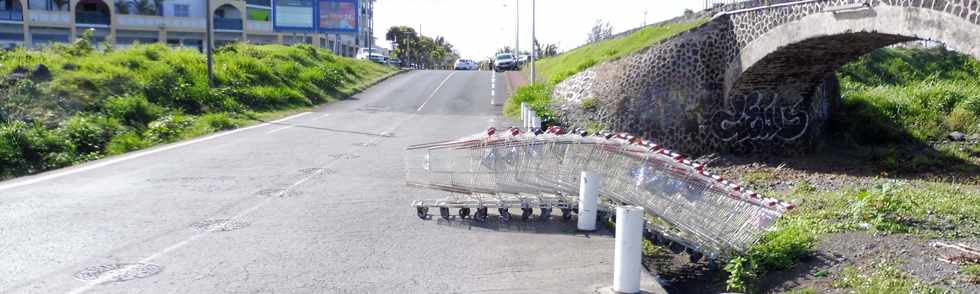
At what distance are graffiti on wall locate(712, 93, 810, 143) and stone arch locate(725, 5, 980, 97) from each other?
38cm

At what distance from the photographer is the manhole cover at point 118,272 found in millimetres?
6996

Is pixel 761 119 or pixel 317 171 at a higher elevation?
pixel 761 119

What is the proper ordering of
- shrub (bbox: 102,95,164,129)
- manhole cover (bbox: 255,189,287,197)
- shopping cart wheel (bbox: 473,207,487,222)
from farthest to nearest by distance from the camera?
shrub (bbox: 102,95,164,129), manhole cover (bbox: 255,189,287,197), shopping cart wheel (bbox: 473,207,487,222)

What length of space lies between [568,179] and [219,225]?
13.6 feet

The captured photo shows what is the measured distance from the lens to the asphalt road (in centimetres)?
711

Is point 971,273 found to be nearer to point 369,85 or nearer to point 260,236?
point 260,236

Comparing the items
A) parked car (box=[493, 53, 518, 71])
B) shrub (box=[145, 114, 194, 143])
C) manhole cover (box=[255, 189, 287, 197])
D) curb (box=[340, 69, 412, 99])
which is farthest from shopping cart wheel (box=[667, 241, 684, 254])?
parked car (box=[493, 53, 518, 71])

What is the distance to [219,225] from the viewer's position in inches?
364

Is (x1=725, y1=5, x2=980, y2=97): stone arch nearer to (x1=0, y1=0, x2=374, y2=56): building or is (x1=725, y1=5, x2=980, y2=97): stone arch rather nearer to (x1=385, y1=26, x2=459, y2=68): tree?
(x1=0, y1=0, x2=374, y2=56): building

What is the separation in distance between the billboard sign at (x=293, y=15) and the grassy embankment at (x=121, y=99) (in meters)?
28.1

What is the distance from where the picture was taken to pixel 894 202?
35.3ft

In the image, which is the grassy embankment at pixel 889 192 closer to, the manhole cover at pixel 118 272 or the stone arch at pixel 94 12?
the manhole cover at pixel 118 272

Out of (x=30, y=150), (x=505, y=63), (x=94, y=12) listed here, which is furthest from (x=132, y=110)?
(x=94, y=12)

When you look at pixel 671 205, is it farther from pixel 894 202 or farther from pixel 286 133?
pixel 286 133
